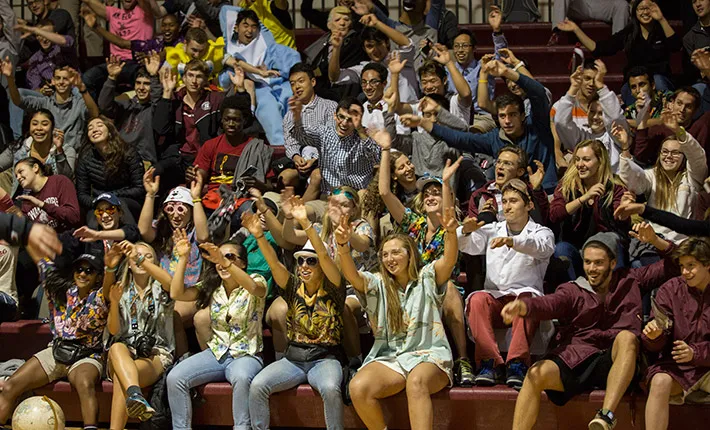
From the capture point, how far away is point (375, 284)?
6453 mm

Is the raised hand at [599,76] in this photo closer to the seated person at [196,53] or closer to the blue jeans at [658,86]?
the blue jeans at [658,86]

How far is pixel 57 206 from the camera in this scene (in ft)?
25.7

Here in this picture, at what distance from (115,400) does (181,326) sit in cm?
64

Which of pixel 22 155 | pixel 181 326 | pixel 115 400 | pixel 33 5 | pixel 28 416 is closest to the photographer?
pixel 28 416

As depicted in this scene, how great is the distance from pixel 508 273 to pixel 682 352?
3.50ft

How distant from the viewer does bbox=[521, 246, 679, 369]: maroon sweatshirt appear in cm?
626

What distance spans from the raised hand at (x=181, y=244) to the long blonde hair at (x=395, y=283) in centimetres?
114

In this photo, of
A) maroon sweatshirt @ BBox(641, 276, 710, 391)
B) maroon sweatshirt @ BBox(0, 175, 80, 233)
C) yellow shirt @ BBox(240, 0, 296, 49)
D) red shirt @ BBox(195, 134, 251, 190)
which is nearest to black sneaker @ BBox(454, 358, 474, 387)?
maroon sweatshirt @ BBox(641, 276, 710, 391)

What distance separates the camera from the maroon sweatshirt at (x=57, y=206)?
25.7ft

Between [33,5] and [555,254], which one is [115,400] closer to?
[555,254]

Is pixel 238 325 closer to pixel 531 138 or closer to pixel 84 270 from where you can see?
pixel 84 270

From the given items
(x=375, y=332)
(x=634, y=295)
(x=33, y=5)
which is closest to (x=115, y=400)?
(x=375, y=332)

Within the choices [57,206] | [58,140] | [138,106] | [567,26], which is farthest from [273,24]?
[57,206]

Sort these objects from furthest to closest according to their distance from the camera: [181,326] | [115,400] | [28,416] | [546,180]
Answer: [546,180]
[181,326]
[115,400]
[28,416]
